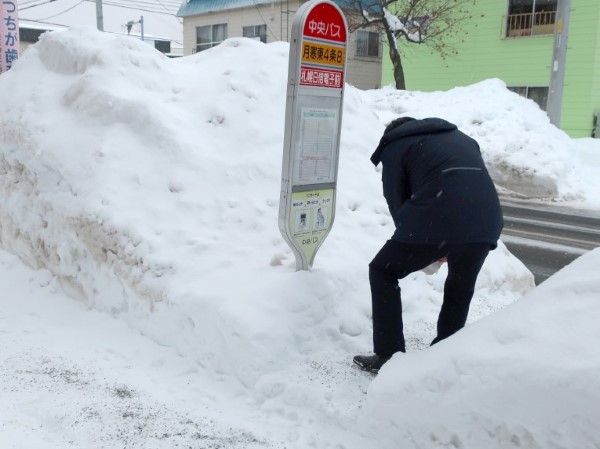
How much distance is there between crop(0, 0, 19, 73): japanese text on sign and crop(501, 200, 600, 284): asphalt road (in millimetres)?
7870

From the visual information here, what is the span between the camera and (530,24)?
2106 cm

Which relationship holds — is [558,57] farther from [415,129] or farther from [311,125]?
[415,129]

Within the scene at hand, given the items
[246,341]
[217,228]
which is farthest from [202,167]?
[246,341]

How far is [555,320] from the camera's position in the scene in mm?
2533

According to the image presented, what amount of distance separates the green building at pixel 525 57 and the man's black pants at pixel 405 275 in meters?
18.1

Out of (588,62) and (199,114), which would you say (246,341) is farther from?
(588,62)

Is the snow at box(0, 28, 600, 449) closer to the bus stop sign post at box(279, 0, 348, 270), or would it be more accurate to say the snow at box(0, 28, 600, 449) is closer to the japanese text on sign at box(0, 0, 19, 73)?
the bus stop sign post at box(279, 0, 348, 270)

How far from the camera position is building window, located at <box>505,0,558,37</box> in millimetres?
20484

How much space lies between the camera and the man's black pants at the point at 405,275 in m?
3.41

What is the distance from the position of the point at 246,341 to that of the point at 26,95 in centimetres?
413

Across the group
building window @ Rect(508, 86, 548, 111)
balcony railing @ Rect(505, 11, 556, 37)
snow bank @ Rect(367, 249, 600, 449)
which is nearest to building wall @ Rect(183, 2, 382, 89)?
balcony railing @ Rect(505, 11, 556, 37)

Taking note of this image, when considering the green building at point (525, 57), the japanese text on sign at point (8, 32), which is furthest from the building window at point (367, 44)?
the japanese text on sign at point (8, 32)

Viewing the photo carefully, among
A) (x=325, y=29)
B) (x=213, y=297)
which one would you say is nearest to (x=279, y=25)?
(x=325, y=29)

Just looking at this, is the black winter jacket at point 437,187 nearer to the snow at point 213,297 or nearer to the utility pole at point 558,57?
the snow at point 213,297
